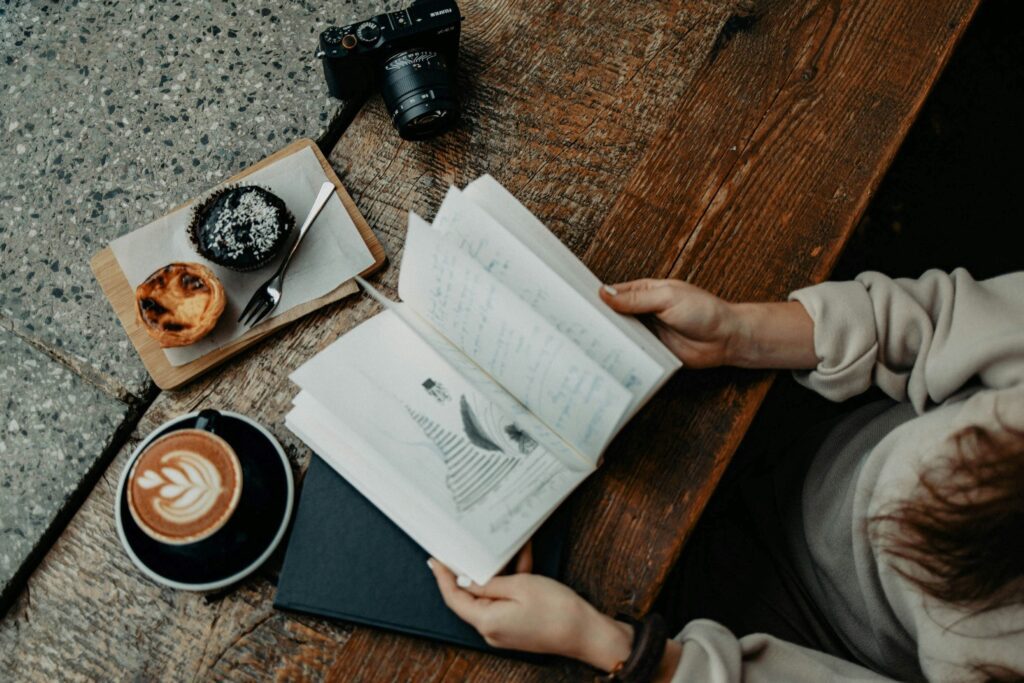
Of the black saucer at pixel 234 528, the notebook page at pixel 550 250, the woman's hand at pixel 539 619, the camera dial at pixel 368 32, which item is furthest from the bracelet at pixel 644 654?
the camera dial at pixel 368 32

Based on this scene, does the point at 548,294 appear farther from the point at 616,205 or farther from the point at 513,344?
the point at 616,205

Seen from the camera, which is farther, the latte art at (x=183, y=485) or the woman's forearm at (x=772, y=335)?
the woman's forearm at (x=772, y=335)

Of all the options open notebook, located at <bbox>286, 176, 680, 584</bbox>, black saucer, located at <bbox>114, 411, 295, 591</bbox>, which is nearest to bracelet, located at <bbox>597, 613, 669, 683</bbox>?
open notebook, located at <bbox>286, 176, 680, 584</bbox>

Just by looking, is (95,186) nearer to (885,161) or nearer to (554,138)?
(554,138)

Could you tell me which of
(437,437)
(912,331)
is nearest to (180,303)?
(437,437)

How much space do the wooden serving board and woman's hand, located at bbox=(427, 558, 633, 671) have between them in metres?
0.34

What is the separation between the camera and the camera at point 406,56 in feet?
2.68

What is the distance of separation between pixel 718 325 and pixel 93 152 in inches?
30.4

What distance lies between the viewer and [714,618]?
38.6 inches

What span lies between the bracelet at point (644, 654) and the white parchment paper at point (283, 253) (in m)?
0.49

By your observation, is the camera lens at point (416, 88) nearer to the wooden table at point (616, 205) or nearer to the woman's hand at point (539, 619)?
the wooden table at point (616, 205)

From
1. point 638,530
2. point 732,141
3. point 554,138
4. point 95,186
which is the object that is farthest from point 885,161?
point 95,186

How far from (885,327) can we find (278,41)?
2.66ft

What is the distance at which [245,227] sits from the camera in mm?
792
